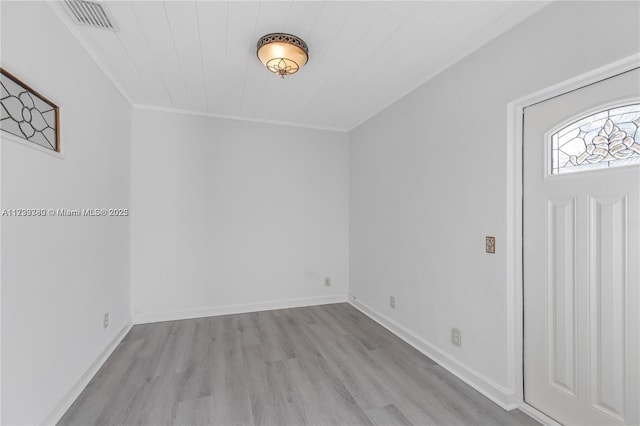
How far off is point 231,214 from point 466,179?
2718 millimetres

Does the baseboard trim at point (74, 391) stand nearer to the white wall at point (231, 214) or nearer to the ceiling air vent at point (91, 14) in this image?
the white wall at point (231, 214)

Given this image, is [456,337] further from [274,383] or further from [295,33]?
[295,33]

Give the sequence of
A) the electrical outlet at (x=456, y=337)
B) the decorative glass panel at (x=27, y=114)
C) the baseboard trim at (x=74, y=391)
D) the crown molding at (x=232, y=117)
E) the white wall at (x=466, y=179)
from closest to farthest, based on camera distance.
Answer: the decorative glass panel at (x=27, y=114), the white wall at (x=466, y=179), the baseboard trim at (x=74, y=391), the electrical outlet at (x=456, y=337), the crown molding at (x=232, y=117)

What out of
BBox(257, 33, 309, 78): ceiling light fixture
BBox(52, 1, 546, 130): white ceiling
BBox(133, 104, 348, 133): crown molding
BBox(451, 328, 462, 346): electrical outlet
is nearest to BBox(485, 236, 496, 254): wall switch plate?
BBox(451, 328, 462, 346): electrical outlet

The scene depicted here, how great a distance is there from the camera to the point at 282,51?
6.35ft

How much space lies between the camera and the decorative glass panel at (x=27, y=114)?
135 cm

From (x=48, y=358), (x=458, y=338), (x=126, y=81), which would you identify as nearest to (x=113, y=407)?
(x=48, y=358)

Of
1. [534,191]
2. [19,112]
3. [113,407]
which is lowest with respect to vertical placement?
[113,407]

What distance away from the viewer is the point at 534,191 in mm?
1778

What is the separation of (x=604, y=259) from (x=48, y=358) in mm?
3147

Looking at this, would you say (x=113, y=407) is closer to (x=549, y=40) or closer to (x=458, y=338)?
(x=458, y=338)

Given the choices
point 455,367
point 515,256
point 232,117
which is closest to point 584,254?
point 515,256

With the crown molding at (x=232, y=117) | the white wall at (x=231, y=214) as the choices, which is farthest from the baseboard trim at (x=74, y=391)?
the crown molding at (x=232, y=117)

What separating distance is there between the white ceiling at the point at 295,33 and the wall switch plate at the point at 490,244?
1394 millimetres
